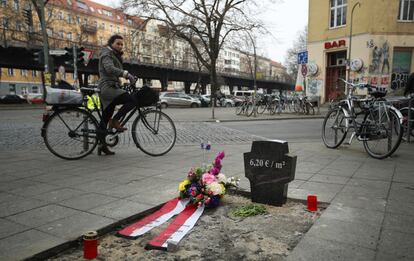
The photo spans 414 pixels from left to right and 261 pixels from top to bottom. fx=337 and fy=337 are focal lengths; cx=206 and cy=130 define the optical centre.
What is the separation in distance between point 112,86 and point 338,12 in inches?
1017

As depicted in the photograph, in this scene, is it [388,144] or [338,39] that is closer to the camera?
[388,144]

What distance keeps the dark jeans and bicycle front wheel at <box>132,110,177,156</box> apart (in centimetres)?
29

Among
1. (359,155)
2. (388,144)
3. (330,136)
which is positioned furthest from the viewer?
(330,136)

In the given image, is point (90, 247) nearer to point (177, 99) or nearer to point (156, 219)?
point (156, 219)

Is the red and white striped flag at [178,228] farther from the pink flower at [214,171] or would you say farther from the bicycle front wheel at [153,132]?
the bicycle front wheel at [153,132]

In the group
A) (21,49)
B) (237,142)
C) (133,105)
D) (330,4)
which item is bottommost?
(237,142)

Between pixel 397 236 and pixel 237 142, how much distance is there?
5.73 metres

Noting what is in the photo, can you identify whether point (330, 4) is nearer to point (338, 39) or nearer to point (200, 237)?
point (338, 39)

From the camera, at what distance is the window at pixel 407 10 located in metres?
24.6

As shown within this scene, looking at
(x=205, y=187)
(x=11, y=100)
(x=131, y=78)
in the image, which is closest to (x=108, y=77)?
(x=131, y=78)

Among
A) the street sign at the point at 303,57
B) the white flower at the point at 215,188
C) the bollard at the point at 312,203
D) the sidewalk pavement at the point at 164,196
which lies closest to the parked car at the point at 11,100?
the street sign at the point at 303,57

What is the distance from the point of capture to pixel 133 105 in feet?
18.8

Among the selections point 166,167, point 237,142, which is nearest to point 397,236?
point 166,167

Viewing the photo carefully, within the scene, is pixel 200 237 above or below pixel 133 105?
below
